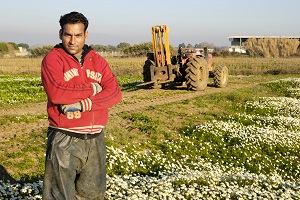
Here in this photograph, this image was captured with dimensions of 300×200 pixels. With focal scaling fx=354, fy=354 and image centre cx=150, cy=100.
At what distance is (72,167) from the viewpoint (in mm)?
4055

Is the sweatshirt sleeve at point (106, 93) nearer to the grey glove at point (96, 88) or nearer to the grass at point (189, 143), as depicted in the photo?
the grey glove at point (96, 88)

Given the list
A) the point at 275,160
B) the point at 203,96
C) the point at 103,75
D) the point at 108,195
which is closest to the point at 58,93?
the point at 103,75

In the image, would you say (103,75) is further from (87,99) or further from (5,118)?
(5,118)

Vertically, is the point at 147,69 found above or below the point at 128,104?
above

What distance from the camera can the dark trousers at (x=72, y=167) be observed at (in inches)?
156

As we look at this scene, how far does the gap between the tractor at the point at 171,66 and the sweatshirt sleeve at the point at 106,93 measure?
1511 centimetres

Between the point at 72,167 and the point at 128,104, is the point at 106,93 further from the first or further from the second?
the point at 128,104

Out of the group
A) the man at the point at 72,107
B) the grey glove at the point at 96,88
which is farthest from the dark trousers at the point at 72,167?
the grey glove at the point at 96,88

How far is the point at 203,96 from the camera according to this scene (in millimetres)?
19328

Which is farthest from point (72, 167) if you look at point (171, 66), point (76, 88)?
point (171, 66)

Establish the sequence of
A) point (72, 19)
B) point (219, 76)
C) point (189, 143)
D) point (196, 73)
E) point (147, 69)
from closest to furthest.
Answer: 1. point (72, 19)
2. point (189, 143)
3. point (196, 73)
4. point (147, 69)
5. point (219, 76)

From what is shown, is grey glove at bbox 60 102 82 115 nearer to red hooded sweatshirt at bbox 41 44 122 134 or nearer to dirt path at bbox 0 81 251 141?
red hooded sweatshirt at bbox 41 44 122 134

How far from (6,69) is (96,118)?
36857 millimetres

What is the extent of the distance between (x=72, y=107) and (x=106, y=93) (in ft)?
1.52
